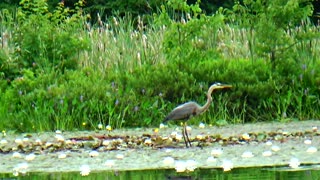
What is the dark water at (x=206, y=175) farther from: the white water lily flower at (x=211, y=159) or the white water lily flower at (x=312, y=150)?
the white water lily flower at (x=312, y=150)

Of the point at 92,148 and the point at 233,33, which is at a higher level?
the point at 233,33

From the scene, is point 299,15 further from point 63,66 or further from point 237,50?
point 63,66

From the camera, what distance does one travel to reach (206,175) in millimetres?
9227

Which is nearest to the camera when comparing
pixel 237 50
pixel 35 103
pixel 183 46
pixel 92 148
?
pixel 92 148

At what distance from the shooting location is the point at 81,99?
14609mm

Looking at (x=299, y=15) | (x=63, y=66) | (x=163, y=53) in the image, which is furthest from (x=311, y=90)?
(x=63, y=66)

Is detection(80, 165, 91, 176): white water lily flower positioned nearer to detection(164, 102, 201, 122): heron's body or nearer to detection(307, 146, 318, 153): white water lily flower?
detection(307, 146, 318, 153): white water lily flower

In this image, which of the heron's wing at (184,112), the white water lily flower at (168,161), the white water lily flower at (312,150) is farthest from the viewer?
the heron's wing at (184,112)

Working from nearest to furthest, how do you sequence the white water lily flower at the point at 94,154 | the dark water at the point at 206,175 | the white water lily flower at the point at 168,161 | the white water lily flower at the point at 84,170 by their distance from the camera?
the dark water at the point at 206,175 → the white water lily flower at the point at 84,170 → the white water lily flower at the point at 168,161 → the white water lily flower at the point at 94,154

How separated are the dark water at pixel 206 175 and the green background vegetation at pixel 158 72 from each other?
477 cm

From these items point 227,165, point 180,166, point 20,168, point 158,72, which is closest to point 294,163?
point 227,165

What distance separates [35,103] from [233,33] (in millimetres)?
4532

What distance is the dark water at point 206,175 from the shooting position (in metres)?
8.85

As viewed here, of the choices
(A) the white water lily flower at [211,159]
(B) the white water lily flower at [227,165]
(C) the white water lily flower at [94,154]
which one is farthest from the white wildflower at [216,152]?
(C) the white water lily flower at [94,154]
